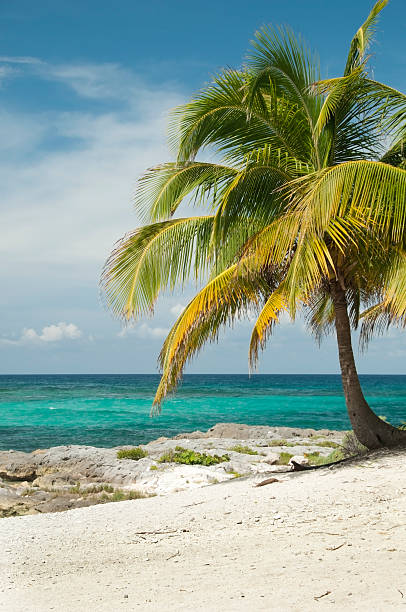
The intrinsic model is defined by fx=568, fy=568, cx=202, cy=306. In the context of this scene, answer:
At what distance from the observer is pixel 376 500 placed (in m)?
6.88

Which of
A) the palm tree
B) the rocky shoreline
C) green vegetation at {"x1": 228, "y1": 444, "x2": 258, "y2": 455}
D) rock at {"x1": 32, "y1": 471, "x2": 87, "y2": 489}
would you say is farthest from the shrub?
the palm tree

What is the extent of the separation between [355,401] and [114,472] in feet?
26.3

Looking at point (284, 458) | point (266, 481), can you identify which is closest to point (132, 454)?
point (284, 458)

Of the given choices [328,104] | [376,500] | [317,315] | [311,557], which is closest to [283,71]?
[328,104]

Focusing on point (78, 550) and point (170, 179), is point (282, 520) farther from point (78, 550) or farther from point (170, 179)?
point (170, 179)

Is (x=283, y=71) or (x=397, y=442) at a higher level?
(x=283, y=71)

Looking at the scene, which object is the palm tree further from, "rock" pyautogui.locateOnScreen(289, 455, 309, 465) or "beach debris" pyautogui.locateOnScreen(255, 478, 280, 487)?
"rock" pyautogui.locateOnScreen(289, 455, 309, 465)

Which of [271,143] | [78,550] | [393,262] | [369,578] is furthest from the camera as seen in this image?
[271,143]

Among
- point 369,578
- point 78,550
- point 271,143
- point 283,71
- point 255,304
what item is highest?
point 283,71

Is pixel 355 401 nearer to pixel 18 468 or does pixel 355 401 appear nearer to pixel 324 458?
pixel 324 458

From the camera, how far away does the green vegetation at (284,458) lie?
16.2 metres

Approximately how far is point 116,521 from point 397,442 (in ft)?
15.0

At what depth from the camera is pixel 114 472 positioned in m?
15.0

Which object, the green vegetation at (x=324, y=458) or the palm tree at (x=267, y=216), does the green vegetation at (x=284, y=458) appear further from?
the palm tree at (x=267, y=216)
